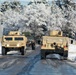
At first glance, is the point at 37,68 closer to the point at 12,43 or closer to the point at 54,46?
the point at 54,46

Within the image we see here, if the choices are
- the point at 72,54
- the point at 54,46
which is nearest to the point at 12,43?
the point at 72,54

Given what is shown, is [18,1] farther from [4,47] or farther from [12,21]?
[4,47]

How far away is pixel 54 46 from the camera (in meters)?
39.0

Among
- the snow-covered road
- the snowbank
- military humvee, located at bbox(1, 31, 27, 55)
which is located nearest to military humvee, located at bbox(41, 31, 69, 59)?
the snowbank

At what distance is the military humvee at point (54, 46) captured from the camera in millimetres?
38531

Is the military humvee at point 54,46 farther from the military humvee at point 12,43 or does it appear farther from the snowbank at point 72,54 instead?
the military humvee at point 12,43

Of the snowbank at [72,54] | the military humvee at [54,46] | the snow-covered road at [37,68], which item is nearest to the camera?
the snow-covered road at [37,68]

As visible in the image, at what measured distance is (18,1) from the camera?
436ft

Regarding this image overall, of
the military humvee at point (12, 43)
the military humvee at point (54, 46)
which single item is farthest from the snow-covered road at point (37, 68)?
the military humvee at point (12, 43)

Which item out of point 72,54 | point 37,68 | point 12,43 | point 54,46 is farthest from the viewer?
point 72,54

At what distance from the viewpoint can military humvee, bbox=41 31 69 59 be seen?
126 ft

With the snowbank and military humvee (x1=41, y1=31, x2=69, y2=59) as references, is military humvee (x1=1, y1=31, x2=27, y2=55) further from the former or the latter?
military humvee (x1=41, y1=31, x2=69, y2=59)

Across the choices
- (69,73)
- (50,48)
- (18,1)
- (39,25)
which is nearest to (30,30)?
(39,25)

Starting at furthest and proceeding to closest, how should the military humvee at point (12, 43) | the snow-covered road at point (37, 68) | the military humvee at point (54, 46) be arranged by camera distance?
the military humvee at point (12, 43)
the military humvee at point (54, 46)
the snow-covered road at point (37, 68)
